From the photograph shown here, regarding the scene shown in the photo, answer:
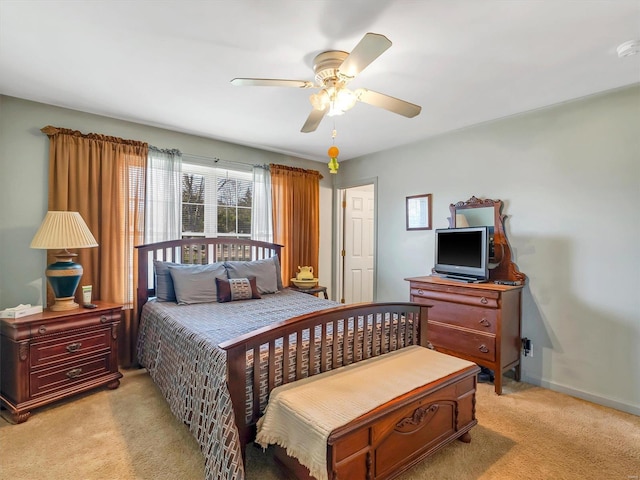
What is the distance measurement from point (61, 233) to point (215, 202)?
64.6 inches

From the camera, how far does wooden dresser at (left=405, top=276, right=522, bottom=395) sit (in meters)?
2.72

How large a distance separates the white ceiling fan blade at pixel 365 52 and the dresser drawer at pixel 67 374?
2.92 m

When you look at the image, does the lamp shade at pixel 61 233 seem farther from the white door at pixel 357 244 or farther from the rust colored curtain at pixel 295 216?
the white door at pixel 357 244

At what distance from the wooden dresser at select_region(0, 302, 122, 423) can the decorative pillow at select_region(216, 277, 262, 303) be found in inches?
34.5

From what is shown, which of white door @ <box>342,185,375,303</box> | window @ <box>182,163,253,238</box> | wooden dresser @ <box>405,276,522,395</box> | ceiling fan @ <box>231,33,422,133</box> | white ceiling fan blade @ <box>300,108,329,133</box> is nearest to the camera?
ceiling fan @ <box>231,33,422,133</box>

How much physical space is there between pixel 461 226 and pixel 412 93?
1527 millimetres

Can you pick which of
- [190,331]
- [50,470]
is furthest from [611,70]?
[50,470]

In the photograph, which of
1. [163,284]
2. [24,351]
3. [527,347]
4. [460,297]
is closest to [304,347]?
[460,297]

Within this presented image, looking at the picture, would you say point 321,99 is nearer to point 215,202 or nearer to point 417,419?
point 417,419

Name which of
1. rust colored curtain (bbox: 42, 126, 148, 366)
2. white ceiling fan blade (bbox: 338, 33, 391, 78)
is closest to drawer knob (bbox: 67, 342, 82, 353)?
rust colored curtain (bbox: 42, 126, 148, 366)

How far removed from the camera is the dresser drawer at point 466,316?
276cm

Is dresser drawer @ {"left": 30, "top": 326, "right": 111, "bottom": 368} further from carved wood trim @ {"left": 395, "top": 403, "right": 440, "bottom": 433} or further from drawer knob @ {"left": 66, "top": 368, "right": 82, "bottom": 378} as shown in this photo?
carved wood trim @ {"left": 395, "top": 403, "right": 440, "bottom": 433}

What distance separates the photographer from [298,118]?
3.16 meters

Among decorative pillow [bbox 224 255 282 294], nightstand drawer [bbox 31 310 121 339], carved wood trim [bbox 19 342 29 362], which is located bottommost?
carved wood trim [bbox 19 342 29 362]
